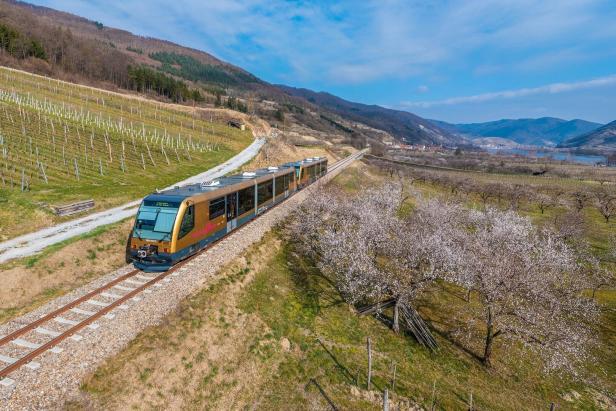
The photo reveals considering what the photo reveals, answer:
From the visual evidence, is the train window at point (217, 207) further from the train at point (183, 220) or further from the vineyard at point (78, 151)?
the vineyard at point (78, 151)

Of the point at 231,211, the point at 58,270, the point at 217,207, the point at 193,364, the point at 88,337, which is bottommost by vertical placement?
the point at 193,364

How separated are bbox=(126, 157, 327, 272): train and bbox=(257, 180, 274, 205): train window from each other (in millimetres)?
2016

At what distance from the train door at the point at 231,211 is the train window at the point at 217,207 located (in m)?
0.98

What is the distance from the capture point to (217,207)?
22.2 m

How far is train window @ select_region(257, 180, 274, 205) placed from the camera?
30.5 meters

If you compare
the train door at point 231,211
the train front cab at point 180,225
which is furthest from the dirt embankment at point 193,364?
the train door at point 231,211

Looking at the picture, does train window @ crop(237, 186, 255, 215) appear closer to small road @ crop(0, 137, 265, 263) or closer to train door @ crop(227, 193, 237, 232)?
train door @ crop(227, 193, 237, 232)

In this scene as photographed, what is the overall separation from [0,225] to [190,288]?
15706mm

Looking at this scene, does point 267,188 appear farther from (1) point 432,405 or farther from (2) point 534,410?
(2) point 534,410

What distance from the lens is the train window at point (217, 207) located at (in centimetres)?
2142

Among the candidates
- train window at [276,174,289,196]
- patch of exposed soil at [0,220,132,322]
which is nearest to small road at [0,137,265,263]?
patch of exposed soil at [0,220,132,322]

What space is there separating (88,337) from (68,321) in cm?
170

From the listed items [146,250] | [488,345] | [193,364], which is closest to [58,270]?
[146,250]

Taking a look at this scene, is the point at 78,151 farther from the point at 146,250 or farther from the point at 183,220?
the point at 183,220
